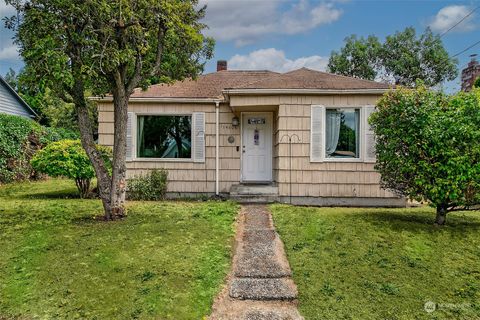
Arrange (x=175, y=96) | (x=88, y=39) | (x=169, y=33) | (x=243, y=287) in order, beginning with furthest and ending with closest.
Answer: (x=175, y=96) < (x=169, y=33) < (x=88, y=39) < (x=243, y=287)

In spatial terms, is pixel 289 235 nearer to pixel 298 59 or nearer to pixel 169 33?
pixel 169 33

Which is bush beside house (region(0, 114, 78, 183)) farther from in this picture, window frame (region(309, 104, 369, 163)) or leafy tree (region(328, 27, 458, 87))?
leafy tree (region(328, 27, 458, 87))

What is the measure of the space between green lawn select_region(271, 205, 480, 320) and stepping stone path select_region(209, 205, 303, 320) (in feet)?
0.54

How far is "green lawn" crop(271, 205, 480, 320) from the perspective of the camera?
4012mm

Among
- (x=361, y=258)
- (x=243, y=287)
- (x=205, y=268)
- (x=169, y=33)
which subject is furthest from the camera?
(x=169, y=33)

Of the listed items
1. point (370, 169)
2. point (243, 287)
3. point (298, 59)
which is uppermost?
point (298, 59)

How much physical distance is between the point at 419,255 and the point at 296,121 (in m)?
4.77

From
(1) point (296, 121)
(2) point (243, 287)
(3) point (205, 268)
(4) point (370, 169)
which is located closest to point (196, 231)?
(3) point (205, 268)

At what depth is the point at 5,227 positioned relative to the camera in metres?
6.29

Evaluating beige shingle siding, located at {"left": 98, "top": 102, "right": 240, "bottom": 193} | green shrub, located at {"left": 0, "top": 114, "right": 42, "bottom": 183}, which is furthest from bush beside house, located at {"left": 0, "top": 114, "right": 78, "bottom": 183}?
beige shingle siding, located at {"left": 98, "top": 102, "right": 240, "bottom": 193}

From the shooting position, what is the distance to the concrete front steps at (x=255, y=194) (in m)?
9.23

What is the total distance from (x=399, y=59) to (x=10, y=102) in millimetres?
26457

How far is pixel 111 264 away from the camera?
4758 millimetres

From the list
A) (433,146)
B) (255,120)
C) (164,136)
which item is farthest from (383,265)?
(164,136)
